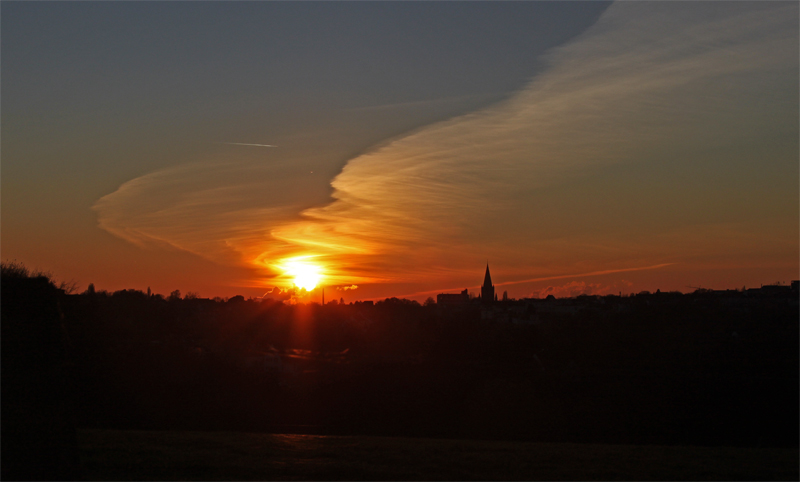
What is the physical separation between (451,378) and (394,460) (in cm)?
1795

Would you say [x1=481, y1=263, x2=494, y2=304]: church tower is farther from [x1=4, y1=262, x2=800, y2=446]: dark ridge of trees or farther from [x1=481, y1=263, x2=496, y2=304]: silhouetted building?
[x1=4, y1=262, x2=800, y2=446]: dark ridge of trees

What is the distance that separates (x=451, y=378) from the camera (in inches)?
1216

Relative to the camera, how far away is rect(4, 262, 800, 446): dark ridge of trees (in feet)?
81.5

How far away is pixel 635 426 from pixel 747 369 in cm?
943

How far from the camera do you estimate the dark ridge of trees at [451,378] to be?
24828mm

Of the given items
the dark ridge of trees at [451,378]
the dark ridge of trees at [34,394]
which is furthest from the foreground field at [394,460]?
the dark ridge of trees at [451,378]

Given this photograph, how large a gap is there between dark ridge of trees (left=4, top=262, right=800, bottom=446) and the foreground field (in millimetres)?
6319

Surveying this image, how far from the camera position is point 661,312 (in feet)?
151

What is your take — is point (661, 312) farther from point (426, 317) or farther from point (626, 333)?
point (426, 317)

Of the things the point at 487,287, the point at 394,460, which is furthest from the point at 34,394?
the point at 487,287

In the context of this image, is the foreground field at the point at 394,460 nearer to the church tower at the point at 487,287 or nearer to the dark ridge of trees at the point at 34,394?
the dark ridge of trees at the point at 34,394

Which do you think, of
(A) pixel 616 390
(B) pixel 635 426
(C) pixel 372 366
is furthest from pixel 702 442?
(C) pixel 372 366

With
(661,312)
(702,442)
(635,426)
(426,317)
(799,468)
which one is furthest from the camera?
(426,317)

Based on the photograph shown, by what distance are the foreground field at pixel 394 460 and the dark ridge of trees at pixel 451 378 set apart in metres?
6.32
